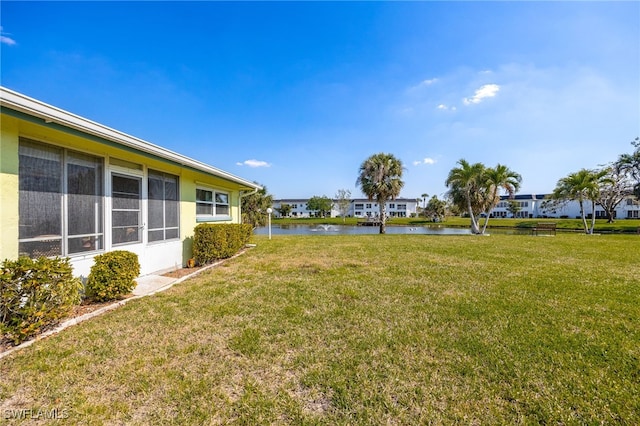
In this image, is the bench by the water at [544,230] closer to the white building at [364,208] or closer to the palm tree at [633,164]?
the palm tree at [633,164]

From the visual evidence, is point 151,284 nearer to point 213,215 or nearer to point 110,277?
point 110,277

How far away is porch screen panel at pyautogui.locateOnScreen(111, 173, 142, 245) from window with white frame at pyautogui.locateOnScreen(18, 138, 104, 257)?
0.30 metres

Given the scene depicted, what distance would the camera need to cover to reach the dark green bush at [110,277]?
167 inches

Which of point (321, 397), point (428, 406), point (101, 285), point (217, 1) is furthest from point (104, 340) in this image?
point (217, 1)

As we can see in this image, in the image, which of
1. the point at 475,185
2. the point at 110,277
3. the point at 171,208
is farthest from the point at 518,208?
the point at 110,277

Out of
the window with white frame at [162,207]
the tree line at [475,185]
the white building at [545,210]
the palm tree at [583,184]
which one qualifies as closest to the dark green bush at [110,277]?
the window with white frame at [162,207]

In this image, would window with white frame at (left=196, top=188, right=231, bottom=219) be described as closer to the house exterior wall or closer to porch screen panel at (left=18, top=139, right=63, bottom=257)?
porch screen panel at (left=18, top=139, right=63, bottom=257)

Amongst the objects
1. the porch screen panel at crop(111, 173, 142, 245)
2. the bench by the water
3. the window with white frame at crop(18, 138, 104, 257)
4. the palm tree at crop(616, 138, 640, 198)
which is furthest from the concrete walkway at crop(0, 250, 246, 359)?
the palm tree at crop(616, 138, 640, 198)

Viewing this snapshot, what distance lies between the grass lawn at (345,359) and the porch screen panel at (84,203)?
4.97ft

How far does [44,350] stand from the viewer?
2.82 m

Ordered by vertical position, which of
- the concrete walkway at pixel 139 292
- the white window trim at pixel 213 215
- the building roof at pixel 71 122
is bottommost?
the concrete walkway at pixel 139 292

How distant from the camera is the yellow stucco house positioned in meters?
3.42

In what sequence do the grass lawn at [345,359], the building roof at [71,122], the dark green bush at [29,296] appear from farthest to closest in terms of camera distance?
the building roof at [71,122], the dark green bush at [29,296], the grass lawn at [345,359]

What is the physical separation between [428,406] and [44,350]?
13.1ft
